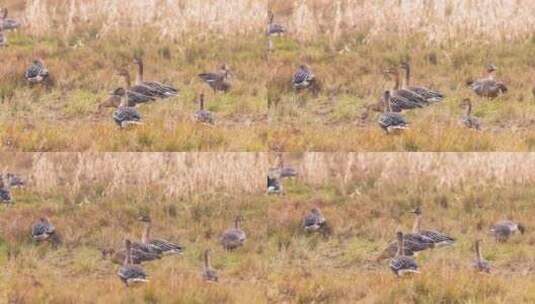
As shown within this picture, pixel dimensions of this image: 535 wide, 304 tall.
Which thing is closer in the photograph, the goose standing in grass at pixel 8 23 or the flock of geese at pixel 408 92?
the flock of geese at pixel 408 92

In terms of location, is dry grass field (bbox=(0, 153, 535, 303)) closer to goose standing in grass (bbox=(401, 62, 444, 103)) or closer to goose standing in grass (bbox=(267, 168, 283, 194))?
goose standing in grass (bbox=(267, 168, 283, 194))

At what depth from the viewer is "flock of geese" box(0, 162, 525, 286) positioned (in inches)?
574

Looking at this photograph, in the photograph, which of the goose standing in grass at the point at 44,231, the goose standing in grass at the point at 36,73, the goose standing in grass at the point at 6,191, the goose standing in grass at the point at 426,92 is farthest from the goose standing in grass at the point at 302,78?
the goose standing in grass at the point at 6,191

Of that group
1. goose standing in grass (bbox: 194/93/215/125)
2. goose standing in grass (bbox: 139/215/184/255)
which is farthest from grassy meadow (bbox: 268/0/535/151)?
goose standing in grass (bbox: 139/215/184/255)

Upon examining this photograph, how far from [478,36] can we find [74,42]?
4.14 metres

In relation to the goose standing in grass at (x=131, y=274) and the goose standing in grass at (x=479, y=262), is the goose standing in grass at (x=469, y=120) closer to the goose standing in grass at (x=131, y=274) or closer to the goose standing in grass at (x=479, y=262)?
the goose standing in grass at (x=479, y=262)

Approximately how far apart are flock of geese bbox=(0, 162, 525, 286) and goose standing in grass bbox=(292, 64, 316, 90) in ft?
2.45

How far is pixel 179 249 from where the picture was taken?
14.8 meters

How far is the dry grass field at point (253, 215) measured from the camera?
1449 centimetres

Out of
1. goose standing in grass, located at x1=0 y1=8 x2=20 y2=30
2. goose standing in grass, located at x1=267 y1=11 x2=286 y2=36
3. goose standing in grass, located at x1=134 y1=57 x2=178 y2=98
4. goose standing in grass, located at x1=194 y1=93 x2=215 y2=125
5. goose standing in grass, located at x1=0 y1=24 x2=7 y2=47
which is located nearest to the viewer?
goose standing in grass, located at x1=194 y1=93 x2=215 y2=125

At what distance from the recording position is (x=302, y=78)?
48.4 feet

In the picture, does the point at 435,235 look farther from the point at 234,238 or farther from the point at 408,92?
the point at 234,238

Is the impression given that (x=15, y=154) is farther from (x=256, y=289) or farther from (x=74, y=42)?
(x=256, y=289)

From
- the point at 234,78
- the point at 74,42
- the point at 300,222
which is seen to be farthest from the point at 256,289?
the point at 74,42
